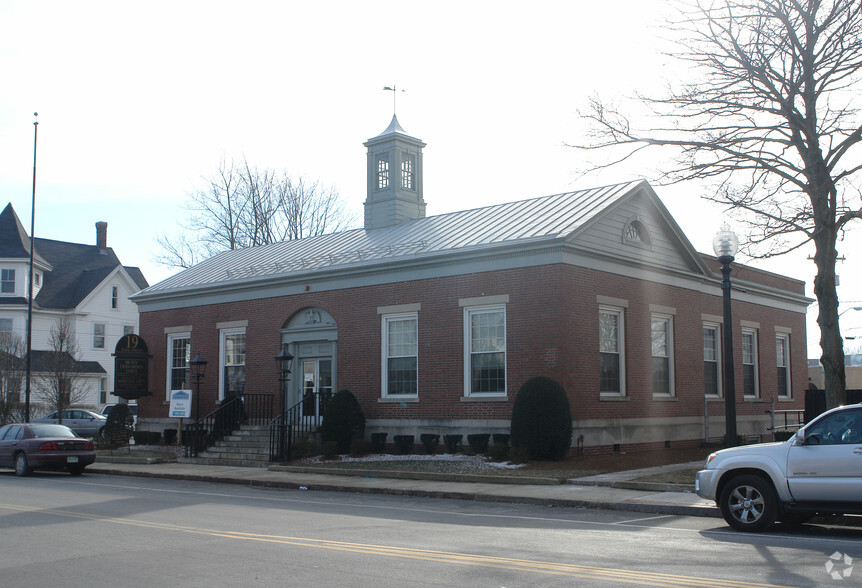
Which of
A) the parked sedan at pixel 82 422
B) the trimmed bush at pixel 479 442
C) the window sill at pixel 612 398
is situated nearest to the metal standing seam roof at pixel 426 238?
the window sill at pixel 612 398

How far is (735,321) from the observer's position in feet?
93.9

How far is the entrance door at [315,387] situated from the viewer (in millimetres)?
25641

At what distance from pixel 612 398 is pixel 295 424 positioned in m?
9.06

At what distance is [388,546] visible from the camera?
10.2 m

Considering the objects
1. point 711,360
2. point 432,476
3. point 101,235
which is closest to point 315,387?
point 432,476

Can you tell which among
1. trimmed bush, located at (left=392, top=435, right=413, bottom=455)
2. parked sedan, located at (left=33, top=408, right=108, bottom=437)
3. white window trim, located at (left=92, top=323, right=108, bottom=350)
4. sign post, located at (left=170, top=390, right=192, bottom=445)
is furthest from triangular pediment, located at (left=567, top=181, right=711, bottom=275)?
white window trim, located at (left=92, top=323, right=108, bottom=350)

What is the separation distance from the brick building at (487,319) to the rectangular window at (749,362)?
0.27 ft

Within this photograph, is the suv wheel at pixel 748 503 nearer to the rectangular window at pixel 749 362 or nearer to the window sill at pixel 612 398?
the window sill at pixel 612 398

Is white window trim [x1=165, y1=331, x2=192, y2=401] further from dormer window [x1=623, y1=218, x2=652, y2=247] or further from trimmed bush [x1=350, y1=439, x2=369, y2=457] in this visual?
dormer window [x1=623, y1=218, x2=652, y2=247]

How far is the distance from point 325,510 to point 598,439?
9645 mm

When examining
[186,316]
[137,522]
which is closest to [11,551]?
[137,522]

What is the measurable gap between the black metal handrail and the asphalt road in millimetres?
7754

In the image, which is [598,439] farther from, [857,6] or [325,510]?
[857,6]

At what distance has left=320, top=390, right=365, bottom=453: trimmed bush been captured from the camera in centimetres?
2371
